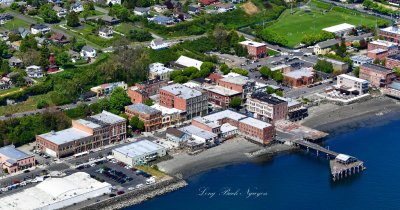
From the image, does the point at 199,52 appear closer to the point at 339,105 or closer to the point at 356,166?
the point at 339,105

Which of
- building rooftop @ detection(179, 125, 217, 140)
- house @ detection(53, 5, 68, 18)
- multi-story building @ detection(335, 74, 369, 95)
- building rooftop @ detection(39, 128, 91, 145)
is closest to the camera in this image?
building rooftop @ detection(39, 128, 91, 145)

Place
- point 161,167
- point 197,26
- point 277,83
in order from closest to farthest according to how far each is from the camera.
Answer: point 161,167 < point 277,83 < point 197,26

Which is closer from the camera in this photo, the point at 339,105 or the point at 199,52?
the point at 339,105

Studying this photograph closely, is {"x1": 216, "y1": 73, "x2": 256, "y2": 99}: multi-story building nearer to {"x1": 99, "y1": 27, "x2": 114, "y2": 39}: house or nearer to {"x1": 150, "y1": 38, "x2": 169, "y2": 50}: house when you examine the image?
{"x1": 150, "y1": 38, "x2": 169, "y2": 50}: house

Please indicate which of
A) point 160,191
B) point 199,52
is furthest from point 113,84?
point 160,191

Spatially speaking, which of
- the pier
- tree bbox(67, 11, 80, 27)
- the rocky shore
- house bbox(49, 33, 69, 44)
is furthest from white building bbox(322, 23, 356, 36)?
the rocky shore

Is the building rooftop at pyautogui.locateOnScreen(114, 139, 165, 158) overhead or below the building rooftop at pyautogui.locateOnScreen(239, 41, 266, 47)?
overhead

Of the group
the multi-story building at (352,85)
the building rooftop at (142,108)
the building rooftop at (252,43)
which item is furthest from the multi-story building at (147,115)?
the building rooftop at (252,43)

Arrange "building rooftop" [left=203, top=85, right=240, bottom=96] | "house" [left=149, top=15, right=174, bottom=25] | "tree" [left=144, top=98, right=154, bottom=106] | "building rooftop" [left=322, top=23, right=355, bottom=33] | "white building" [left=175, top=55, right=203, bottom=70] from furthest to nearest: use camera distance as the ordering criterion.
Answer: "house" [left=149, top=15, right=174, bottom=25]
"building rooftop" [left=322, top=23, right=355, bottom=33]
"white building" [left=175, top=55, right=203, bottom=70]
"building rooftop" [left=203, top=85, right=240, bottom=96]
"tree" [left=144, top=98, right=154, bottom=106]
